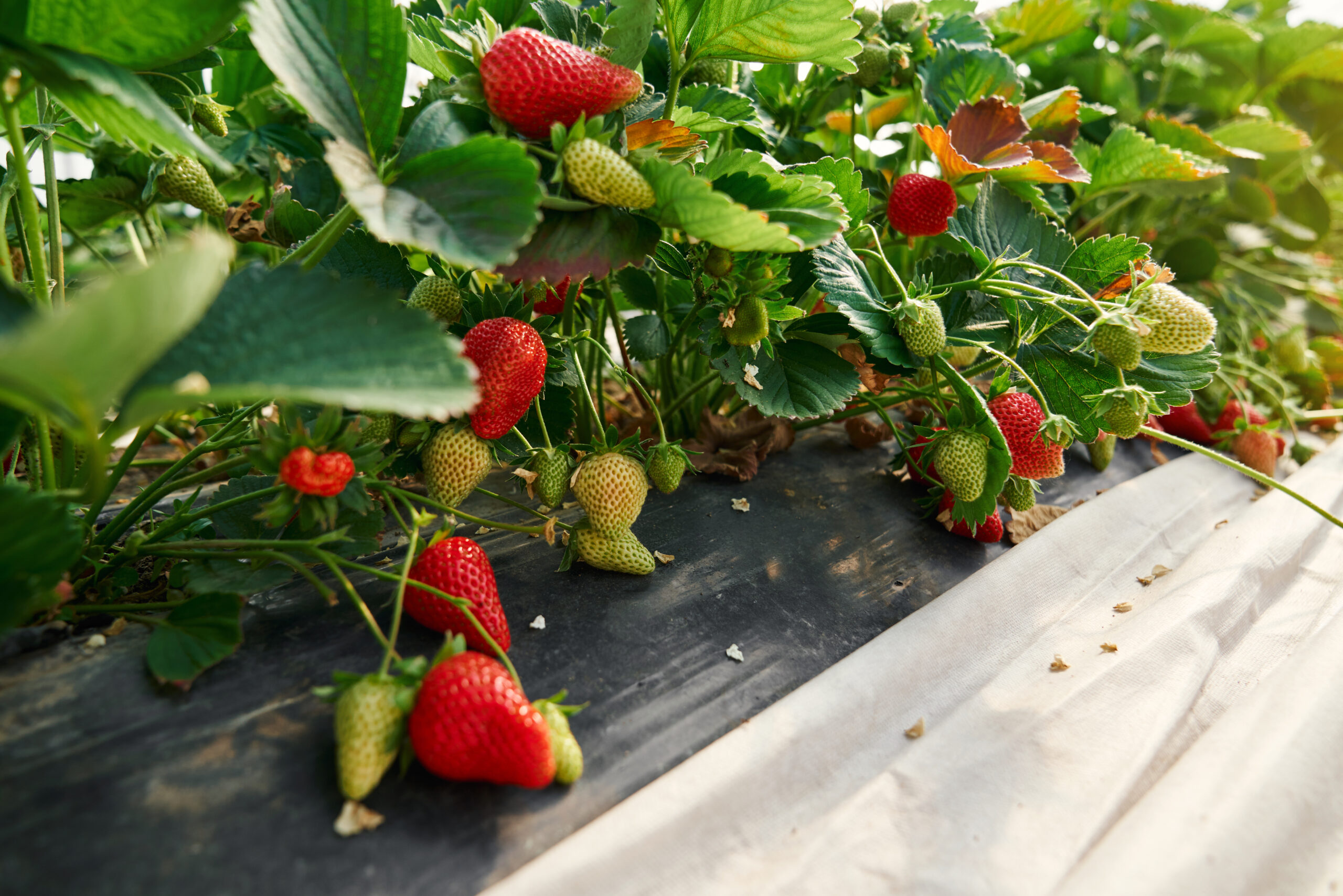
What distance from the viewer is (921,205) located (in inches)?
31.8

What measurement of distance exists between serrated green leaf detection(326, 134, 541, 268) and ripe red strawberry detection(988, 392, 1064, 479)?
1.61 feet

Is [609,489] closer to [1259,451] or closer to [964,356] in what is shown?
[964,356]

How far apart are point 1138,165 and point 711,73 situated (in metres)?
0.61

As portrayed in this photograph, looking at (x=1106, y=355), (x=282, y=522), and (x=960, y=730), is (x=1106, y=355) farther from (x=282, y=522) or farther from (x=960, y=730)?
(x=282, y=522)

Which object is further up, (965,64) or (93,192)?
(965,64)

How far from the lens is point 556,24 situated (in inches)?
24.2

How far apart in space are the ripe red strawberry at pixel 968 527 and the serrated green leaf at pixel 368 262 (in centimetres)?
64

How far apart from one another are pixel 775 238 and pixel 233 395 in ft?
1.13

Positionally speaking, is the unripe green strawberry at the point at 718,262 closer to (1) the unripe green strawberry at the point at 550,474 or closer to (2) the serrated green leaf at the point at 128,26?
(1) the unripe green strawberry at the point at 550,474

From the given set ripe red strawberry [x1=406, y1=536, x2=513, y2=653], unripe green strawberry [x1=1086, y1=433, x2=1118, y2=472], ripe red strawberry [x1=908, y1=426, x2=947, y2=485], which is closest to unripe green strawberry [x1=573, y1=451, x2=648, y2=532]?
ripe red strawberry [x1=406, y1=536, x2=513, y2=653]

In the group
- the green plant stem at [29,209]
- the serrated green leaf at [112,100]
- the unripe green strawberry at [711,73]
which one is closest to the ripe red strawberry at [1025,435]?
the unripe green strawberry at [711,73]

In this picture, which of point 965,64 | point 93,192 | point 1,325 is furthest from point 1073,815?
point 93,192

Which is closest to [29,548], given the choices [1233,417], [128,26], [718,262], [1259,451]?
[128,26]

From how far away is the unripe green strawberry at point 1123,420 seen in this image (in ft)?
2.30
